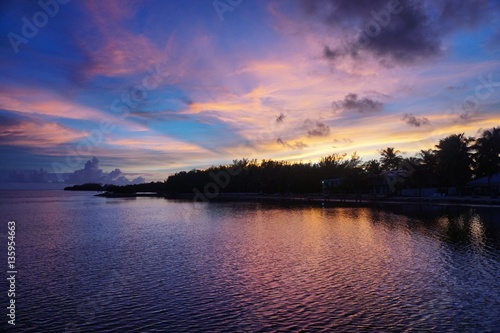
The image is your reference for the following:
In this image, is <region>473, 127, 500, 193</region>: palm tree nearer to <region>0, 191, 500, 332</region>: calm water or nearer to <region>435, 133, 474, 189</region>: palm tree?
<region>435, 133, 474, 189</region>: palm tree

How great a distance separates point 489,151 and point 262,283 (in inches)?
2655

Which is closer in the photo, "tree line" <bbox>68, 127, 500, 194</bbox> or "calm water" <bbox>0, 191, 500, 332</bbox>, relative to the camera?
"calm water" <bbox>0, 191, 500, 332</bbox>

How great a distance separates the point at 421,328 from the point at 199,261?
14.8 metres

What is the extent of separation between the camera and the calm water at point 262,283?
13.8 metres

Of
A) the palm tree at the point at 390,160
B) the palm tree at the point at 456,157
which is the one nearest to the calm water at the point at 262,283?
the palm tree at the point at 456,157

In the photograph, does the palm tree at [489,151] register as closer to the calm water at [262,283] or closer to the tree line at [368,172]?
the tree line at [368,172]

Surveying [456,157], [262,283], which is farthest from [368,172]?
[262,283]

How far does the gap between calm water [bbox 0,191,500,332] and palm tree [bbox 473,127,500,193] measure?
41847mm

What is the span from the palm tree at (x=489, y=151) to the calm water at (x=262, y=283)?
41.8 meters

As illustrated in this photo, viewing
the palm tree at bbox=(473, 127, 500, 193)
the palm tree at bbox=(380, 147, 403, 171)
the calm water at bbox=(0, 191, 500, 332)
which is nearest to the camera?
the calm water at bbox=(0, 191, 500, 332)

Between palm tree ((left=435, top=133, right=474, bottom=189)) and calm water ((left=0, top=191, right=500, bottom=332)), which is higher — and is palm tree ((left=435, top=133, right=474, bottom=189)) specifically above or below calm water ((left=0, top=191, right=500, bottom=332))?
above

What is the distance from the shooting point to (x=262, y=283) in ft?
62.5

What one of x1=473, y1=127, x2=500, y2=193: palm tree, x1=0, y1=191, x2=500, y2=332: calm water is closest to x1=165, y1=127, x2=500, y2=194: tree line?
x1=473, y1=127, x2=500, y2=193: palm tree

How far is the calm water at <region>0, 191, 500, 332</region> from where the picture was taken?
13789mm
